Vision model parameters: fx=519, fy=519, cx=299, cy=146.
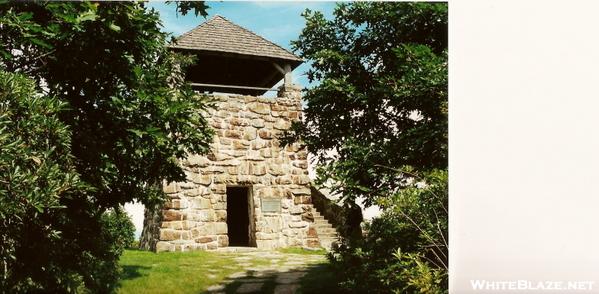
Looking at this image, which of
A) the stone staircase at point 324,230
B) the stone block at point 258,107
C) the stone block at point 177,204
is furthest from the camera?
the stone block at point 258,107

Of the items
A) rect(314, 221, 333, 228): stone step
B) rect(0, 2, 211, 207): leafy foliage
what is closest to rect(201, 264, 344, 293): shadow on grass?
rect(0, 2, 211, 207): leafy foliage

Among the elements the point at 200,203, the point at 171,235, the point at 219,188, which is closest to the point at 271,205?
the point at 219,188

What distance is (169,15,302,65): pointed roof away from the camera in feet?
55.7

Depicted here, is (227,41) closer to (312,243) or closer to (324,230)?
(324,230)

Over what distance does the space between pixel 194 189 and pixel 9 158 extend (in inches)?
450

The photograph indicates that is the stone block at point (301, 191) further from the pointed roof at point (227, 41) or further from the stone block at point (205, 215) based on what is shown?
the pointed roof at point (227, 41)

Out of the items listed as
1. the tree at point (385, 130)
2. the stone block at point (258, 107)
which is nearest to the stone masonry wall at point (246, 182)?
the stone block at point (258, 107)

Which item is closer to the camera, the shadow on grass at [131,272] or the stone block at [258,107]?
the shadow on grass at [131,272]

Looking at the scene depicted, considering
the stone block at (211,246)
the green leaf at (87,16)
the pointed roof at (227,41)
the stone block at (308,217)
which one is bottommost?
the stone block at (211,246)

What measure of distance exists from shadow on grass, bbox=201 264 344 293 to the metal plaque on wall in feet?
16.9

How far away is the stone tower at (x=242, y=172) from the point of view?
15.7 metres

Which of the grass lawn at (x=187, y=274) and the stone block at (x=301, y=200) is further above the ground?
the stone block at (x=301, y=200)

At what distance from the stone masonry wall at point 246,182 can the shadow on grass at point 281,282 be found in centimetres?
467

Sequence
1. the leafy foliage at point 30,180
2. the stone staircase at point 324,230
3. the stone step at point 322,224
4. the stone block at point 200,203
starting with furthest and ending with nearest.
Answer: the stone step at point 322,224
the stone staircase at point 324,230
the stone block at point 200,203
the leafy foliage at point 30,180
